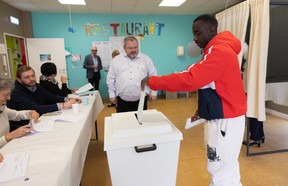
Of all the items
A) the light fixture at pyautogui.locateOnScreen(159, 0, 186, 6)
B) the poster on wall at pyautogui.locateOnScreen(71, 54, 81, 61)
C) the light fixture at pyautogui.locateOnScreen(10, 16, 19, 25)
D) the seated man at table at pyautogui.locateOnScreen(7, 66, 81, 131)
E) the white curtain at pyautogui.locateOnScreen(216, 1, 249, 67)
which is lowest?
the seated man at table at pyautogui.locateOnScreen(7, 66, 81, 131)

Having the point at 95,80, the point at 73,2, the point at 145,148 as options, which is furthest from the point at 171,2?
the point at 145,148

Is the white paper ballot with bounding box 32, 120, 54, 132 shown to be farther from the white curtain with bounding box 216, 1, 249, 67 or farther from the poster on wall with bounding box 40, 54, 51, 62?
the poster on wall with bounding box 40, 54, 51, 62

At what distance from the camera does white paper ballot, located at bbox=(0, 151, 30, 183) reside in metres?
0.77

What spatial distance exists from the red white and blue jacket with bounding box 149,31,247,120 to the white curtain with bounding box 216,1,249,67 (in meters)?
1.55

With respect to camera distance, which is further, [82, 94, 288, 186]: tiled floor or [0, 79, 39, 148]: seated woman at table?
[82, 94, 288, 186]: tiled floor

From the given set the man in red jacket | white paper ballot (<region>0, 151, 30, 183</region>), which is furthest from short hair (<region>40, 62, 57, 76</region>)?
the man in red jacket

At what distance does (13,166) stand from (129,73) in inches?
56.4

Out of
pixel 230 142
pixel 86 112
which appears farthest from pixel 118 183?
pixel 86 112

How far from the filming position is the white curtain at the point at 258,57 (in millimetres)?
2010

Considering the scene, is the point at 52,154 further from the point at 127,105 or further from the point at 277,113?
the point at 277,113

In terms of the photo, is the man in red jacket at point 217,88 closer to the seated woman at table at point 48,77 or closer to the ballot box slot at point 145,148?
the ballot box slot at point 145,148

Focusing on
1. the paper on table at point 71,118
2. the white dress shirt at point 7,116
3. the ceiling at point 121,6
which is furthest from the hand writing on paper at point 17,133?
the ceiling at point 121,6

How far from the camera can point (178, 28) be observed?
563 centimetres

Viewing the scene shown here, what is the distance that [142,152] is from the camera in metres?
0.98
